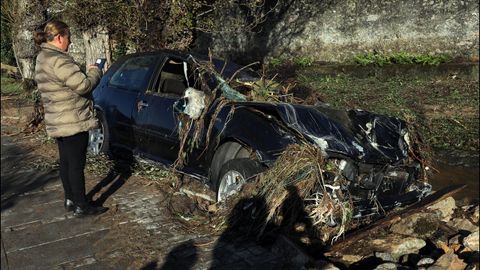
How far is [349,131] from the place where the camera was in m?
5.20

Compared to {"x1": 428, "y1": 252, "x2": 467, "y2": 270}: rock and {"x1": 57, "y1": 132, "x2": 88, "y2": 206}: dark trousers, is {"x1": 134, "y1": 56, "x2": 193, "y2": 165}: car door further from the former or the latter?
{"x1": 428, "y1": 252, "x2": 467, "y2": 270}: rock

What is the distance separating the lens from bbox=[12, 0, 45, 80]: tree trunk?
32.0ft

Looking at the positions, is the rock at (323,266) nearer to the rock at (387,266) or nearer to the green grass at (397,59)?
the rock at (387,266)

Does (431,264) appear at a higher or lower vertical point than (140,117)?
lower

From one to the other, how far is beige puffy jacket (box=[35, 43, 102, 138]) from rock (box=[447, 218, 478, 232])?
12.9 ft

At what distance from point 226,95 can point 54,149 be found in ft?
11.3

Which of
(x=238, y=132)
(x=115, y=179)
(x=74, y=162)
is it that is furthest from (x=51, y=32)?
(x=115, y=179)

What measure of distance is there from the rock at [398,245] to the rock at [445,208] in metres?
0.89

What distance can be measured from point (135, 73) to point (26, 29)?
4.65 m

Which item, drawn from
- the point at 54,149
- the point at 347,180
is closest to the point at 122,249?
the point at 347,180

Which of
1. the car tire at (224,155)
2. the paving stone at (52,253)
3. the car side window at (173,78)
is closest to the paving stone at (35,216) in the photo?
the paving stone at (52,253)

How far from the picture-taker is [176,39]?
9.28 m

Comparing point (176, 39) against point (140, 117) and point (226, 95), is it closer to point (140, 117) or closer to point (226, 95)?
point (140, 117)

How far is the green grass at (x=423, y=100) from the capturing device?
8.49 m
